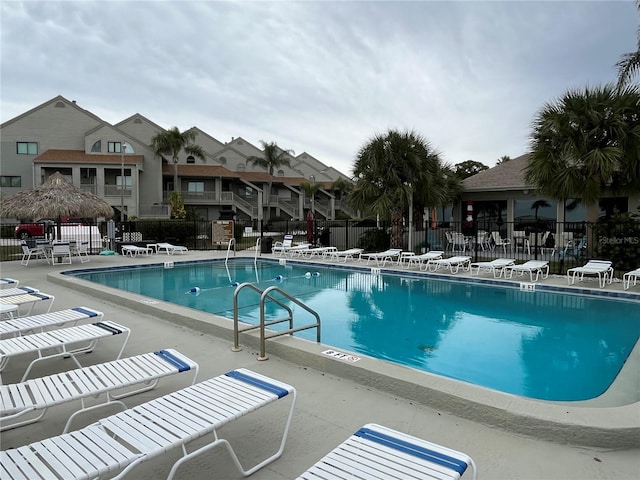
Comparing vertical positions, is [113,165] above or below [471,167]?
below

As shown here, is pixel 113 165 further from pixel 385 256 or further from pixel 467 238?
pixel 467 238

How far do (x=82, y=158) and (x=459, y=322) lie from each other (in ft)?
107

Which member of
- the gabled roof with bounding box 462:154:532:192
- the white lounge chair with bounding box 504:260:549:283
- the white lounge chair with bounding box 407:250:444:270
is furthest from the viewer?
the gabled roof with bounding box 462:154:532:192

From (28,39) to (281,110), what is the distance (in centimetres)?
1477

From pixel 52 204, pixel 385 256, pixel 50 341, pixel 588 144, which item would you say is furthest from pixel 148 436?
pixel 52 204

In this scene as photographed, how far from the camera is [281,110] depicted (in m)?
23.3

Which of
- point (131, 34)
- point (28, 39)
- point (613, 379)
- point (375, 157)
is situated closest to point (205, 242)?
point (375, 157)

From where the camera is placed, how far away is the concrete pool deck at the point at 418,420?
2854mm

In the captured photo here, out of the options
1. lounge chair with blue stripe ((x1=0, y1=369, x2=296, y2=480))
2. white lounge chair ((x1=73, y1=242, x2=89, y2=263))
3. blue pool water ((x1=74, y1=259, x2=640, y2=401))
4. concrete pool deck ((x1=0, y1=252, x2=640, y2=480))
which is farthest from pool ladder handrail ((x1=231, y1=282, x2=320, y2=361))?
white lounge chair ((x1=73, y1=242, x2=89, y2=263))

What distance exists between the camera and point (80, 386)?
3.29 metres

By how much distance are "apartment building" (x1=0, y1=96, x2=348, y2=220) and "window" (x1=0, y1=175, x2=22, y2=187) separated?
6cm

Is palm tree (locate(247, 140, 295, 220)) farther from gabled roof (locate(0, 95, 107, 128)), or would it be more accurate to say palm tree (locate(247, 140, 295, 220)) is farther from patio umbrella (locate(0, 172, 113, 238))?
patio umbrella (locate(0, 172, 113, 238))

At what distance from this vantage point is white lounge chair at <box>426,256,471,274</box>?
1342 cm

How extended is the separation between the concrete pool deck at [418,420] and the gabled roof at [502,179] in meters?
14.8
